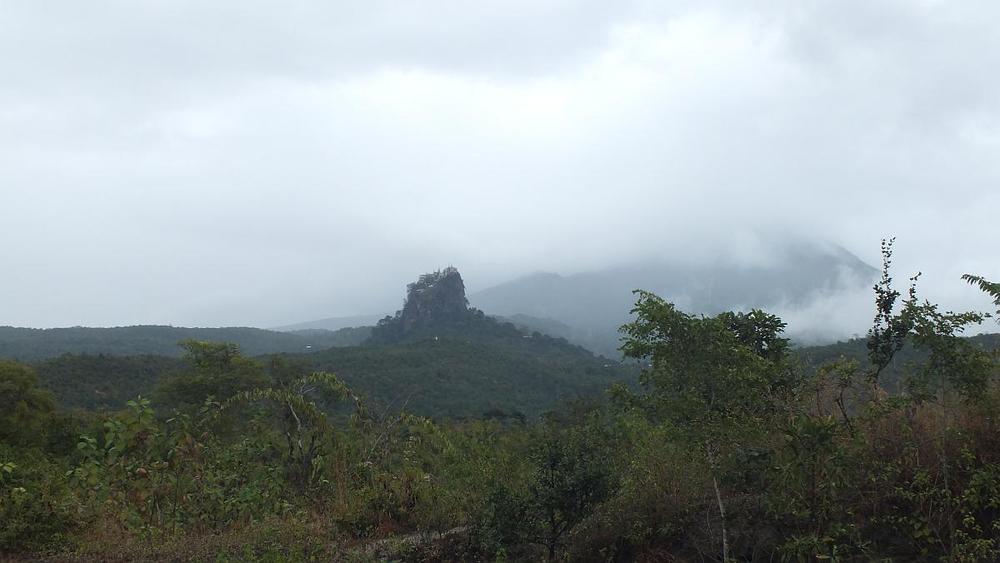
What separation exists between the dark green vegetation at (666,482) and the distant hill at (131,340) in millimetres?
56776

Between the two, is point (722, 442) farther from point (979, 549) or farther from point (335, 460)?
point (335, 460)

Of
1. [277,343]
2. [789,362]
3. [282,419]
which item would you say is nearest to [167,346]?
[277,343]

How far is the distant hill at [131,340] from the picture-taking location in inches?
2441

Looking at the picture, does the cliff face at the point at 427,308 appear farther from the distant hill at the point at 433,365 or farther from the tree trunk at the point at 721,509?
the tree trunk at the point at 721,509

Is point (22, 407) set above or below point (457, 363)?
above

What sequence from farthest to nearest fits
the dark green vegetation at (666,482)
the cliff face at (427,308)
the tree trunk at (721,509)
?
the cliff face at (427,308) < the tree trunk at (721,509) < the dark green vegetation at (666,482)

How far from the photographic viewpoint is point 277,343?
8006 cm

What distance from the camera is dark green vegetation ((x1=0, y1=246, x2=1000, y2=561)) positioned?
475cm

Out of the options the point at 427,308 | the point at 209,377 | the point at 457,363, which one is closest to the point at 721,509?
the point at 209,377

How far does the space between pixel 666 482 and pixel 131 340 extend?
7826cm

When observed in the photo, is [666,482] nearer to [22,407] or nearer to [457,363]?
[22,407]

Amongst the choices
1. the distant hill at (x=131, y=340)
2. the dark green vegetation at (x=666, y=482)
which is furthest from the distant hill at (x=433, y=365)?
the dark green vegetation at (x=666, y=482)

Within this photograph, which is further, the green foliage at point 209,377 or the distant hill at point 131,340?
the distant hill at point 131,340

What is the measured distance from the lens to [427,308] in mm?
76688
